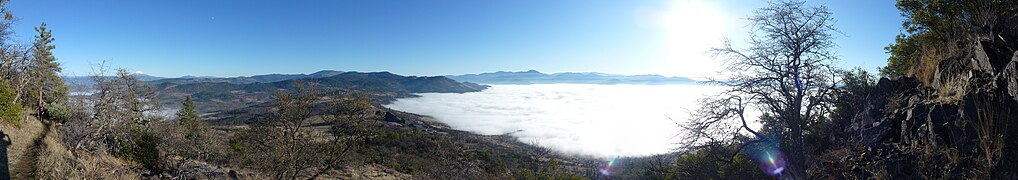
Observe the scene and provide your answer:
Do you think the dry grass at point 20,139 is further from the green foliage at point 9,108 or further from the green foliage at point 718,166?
the green foliage at point 718,166

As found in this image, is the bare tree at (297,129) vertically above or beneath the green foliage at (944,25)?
beneath

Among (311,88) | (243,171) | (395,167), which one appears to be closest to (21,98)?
(243,171)

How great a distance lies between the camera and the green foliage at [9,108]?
1270cm

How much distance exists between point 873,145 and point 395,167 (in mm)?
26971

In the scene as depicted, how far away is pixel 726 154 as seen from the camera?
11422mm

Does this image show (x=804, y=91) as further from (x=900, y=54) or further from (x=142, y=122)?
(x=142, y=122)

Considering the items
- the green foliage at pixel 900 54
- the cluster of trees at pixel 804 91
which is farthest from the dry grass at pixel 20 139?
the green foliage at pixel 900 54

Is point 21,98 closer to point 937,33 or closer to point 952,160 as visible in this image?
point 952,160

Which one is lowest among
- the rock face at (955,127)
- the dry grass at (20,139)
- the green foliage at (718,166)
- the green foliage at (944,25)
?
the green foliage at (718,166)

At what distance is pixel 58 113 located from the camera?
15406 millimetres

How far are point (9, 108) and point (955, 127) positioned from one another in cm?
2252

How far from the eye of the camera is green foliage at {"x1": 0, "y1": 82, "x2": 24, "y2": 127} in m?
12.7

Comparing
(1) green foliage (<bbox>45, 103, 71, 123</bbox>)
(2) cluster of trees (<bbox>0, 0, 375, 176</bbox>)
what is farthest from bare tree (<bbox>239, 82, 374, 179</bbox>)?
(1) green foliage (<bbox>45, 103, 71, 123</bbox>)

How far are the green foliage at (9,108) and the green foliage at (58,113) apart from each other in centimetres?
136
